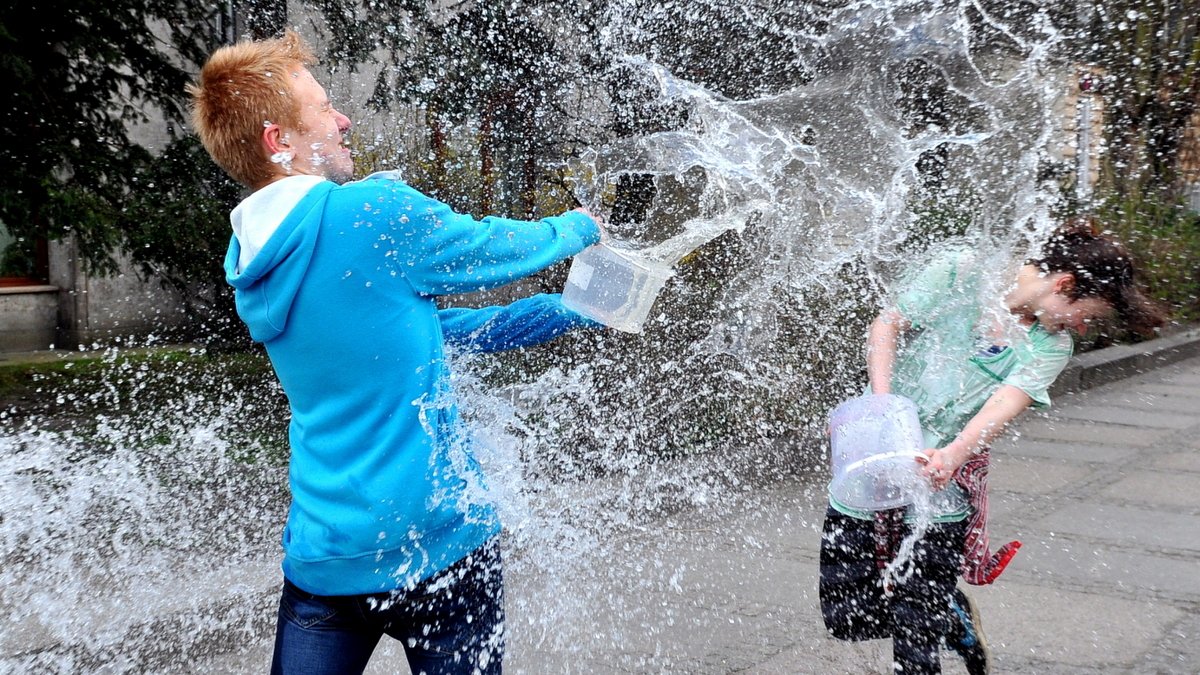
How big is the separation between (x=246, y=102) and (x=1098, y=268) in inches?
80.9

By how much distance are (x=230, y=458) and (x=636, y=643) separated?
2.86 meters

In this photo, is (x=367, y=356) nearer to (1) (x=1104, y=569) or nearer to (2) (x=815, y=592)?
(2) (x=815, y=592)

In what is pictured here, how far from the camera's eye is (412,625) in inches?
79.4

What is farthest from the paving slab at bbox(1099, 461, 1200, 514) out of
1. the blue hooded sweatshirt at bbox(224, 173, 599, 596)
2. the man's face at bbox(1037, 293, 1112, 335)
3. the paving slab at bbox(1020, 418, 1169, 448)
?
the blue hooded sweatshirt at bbox(224, 173, 599, 596)

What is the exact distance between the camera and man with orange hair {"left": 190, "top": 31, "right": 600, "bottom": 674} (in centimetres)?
191

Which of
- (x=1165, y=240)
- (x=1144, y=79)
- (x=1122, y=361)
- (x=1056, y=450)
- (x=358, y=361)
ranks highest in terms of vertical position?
(x=1144, y=79)

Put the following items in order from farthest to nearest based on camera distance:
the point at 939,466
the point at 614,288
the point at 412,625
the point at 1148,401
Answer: the point at 1148,401 < the point at 939,466 < the point at 614,288 < the point at 412,625

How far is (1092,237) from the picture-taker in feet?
9.30

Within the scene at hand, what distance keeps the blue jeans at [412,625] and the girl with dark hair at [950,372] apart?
1206 millimetres

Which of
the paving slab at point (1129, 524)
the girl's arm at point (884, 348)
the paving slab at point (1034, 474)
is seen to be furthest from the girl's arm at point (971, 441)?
the paving slab at point (1034, 474)

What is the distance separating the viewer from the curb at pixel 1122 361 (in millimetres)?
9742

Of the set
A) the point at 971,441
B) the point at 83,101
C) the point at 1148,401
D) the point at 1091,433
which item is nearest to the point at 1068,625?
the point at 971,441

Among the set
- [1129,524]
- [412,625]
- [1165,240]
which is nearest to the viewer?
[412,625]

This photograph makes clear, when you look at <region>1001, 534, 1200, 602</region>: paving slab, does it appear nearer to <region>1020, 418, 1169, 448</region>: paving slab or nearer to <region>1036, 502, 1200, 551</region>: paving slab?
<region>1036, 502, 1200, 551</region>: paving slab
